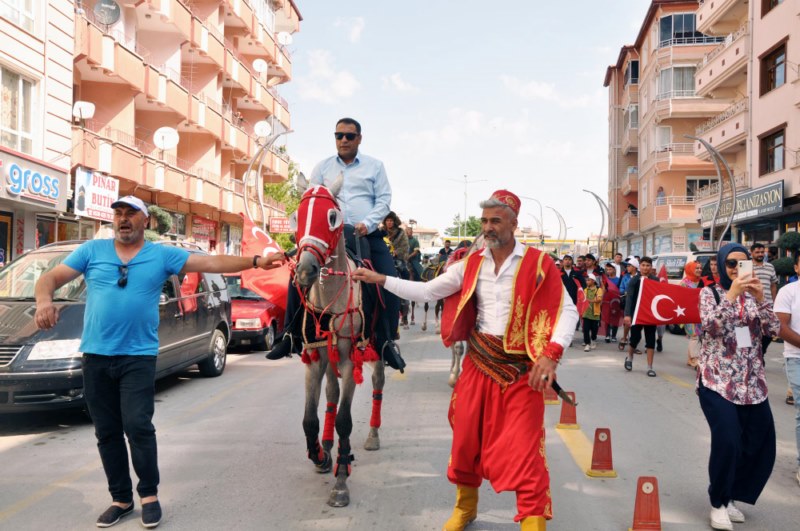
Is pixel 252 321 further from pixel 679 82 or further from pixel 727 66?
pixel 679 82

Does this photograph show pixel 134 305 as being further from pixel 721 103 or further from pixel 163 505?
pixel 721 103

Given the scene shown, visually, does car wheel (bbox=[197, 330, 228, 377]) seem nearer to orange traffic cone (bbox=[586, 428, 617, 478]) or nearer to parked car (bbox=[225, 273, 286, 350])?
parked car (bbox=[225, 273, 286, 350])

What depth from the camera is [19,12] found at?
17.1 meters

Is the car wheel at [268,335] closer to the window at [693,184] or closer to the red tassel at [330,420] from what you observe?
the red tassel at [330,420]

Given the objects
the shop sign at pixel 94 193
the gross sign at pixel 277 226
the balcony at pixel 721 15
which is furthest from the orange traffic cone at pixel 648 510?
the balcony at pixel 721 15

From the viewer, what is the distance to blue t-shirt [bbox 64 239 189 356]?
4867mm

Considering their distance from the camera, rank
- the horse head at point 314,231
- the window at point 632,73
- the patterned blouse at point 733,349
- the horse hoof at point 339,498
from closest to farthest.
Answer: the horse head at point 314,231, the patterned blouse at point 733,349, the horse hoof at point 339,498, the window at point 632,73

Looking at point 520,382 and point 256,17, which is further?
point 256,17

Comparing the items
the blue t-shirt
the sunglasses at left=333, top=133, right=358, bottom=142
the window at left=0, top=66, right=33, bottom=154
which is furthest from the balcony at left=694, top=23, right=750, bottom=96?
the blue t-shirt

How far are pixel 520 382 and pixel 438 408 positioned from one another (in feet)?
15.8

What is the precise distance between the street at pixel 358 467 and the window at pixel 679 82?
39404mm

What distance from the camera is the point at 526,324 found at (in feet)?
14.1

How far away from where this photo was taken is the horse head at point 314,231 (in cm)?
459

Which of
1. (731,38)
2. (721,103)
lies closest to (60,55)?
(731,38)
